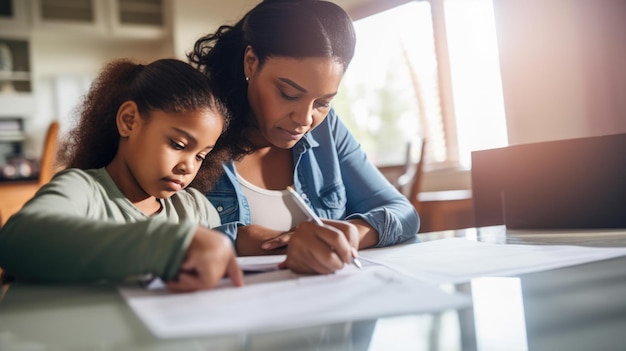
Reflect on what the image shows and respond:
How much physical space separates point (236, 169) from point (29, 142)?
4.45 metres

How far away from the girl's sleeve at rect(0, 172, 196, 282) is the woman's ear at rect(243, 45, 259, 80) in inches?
23.3

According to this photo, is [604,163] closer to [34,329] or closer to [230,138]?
[230,138]

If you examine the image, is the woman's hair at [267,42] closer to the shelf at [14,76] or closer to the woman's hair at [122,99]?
the woman's hair at [122,99]

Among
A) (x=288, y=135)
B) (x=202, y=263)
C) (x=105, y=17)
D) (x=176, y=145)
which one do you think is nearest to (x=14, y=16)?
(x=105, y=17)

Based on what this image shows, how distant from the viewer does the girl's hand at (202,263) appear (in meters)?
0.53

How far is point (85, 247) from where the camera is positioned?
21.3 inches

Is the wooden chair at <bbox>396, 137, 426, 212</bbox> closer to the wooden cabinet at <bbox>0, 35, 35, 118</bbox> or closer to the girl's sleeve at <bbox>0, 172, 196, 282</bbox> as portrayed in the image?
the girl's sleeve at <bbox>0, 172, 196, 282</bbox>

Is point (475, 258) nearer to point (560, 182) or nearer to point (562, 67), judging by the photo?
point (560, 182)

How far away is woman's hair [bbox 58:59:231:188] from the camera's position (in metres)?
0.86

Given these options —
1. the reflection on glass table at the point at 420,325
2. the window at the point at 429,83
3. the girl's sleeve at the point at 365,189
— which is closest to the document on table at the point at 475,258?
the reflection on glass table at the point at 420,325

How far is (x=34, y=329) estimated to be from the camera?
41 cm

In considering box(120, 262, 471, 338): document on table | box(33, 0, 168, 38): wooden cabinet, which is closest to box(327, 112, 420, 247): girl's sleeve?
box(120, 262, 471, 338): document on table

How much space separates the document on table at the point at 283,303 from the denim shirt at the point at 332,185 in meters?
0.48

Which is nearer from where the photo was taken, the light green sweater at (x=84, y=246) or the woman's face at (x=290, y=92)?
the light green sweater at (x=84, y=246)
